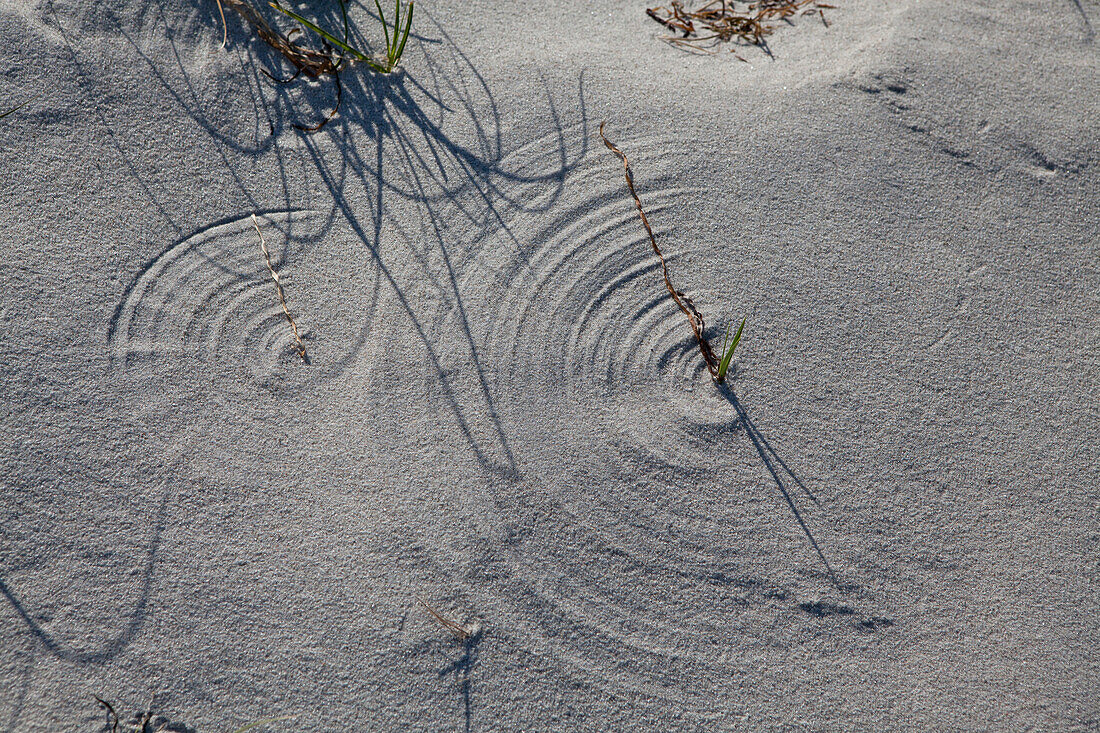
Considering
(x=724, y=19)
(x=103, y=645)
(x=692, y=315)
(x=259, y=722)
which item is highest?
(x=724, y=19)

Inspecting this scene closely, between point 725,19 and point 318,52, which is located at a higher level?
point 725,19

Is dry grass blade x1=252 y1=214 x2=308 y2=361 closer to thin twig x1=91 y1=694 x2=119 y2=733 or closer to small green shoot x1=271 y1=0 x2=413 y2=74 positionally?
small green shoot x1=271 y1=0 x2=413 y2=74

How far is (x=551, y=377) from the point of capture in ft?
5.34

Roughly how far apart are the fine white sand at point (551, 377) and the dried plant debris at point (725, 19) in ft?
0.36

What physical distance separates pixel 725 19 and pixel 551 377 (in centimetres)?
134

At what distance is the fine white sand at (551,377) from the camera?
1.43 m

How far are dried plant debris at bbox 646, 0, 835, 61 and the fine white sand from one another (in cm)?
11

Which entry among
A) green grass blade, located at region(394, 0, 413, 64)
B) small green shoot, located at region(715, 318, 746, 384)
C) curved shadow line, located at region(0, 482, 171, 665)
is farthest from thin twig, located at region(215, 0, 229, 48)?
small green shoot, located at region(715, 318, 746, 384)

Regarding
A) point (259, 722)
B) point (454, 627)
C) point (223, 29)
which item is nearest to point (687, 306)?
point (454, 627)

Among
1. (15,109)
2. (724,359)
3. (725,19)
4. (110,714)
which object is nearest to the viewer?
(110,714)

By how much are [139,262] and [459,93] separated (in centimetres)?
102

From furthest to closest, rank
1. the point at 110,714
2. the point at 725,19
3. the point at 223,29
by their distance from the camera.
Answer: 1. the point at 725,19
2. the point at 223,29
3. the point at 110,714

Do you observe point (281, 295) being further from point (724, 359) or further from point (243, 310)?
point (724, 359)

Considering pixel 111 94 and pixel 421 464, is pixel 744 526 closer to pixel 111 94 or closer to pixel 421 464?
pixel 421 464
